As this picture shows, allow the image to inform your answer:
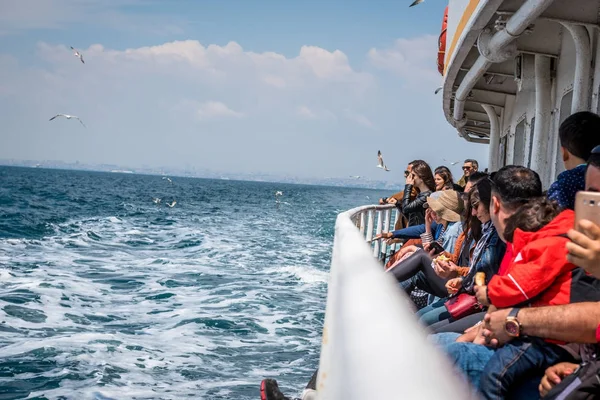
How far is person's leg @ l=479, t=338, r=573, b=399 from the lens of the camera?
2.46 metres

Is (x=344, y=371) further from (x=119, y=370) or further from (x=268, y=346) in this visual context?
(x=268, y=346)

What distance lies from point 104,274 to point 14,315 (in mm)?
4353

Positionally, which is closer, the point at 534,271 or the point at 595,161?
the point at 595,161

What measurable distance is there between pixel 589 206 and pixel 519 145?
318 inches

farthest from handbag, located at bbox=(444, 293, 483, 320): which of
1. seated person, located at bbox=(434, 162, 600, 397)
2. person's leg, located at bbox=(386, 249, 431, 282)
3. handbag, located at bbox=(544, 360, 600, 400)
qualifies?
handbag, located at bbox=(544, 360, 600, 400)

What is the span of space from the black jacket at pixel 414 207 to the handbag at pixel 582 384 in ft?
16.4

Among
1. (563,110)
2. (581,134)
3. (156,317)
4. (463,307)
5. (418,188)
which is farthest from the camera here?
(156,317)

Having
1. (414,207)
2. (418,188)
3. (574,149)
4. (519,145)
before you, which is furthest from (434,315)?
(519,145)

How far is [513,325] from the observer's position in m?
2.49

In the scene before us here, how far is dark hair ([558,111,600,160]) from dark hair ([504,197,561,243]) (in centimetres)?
56

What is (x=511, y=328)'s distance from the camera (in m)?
2.50

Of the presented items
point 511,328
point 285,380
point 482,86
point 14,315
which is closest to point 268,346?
point 285,380

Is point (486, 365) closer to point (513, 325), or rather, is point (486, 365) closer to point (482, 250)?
point (513, 325)

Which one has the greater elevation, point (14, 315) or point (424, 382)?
point (424, 382)
